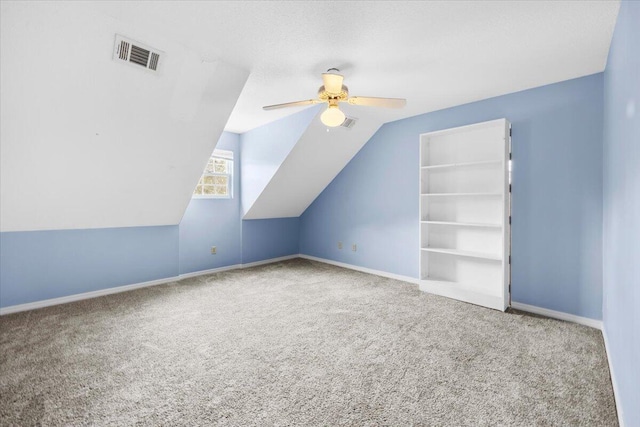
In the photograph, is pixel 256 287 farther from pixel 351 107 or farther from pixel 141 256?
pixel 351 107

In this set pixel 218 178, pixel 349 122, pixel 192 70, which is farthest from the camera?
pixel 218 178

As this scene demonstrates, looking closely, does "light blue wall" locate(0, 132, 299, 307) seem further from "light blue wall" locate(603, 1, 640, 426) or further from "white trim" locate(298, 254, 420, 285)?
"light blue wall" locate(603, 1, 640, 426)

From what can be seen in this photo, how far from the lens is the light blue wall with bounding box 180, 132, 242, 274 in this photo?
4.52 metres

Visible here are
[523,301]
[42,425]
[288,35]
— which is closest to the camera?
[42,425]

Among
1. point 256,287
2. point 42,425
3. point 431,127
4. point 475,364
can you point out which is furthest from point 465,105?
point 42,425

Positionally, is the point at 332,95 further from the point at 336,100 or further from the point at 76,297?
the point at 76,297

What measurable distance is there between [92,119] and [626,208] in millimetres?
3745

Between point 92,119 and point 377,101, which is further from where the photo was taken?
point 377,101

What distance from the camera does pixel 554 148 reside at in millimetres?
2977

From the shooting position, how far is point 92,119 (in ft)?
8.24

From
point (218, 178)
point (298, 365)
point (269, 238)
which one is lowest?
point (298, 365)

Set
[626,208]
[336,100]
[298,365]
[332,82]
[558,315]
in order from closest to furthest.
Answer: [626,208], [298,365], [332,82], [336,100], [558,315]

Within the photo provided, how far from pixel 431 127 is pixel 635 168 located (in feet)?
8.99

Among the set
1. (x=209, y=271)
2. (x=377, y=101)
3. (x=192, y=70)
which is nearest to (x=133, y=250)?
(x=209, y=271)
